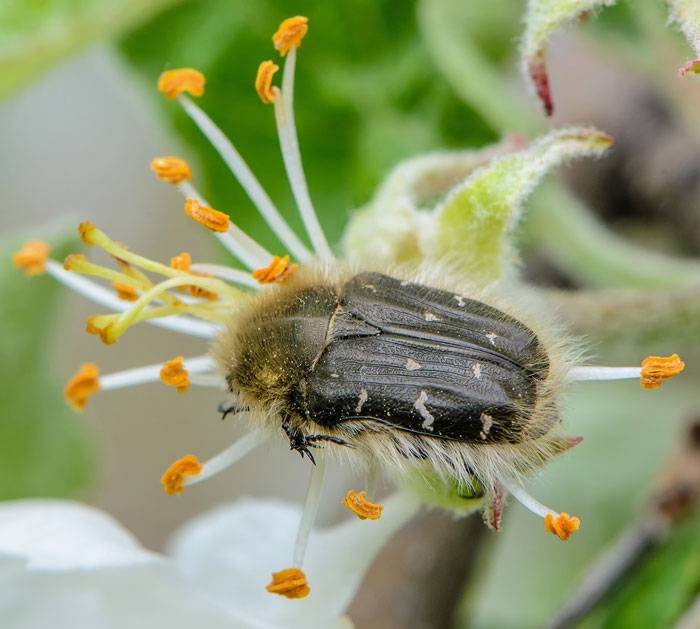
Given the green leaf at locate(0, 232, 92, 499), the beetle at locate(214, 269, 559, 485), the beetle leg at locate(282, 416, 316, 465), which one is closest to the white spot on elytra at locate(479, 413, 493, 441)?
the beetle at locate(214, 269, 559, 485)

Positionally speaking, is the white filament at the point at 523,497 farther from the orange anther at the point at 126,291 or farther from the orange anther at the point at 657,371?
the orange anther at the point at 126,291

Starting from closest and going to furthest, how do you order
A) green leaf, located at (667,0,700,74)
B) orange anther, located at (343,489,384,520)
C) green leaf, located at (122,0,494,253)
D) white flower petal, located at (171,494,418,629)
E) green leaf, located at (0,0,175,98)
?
green leaf, located at (667,0,700,74)
orange anther, located at (343,489,384,520)
white flower petal, located at (171,494,418,629)
green leaf, located at (0,0,175,98)
green leaf, located at (122,0,494,253)

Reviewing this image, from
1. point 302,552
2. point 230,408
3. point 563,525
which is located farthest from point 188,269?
point 563,525

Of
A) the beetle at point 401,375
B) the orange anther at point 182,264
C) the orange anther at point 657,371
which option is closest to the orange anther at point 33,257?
the orange anther at point 182,264

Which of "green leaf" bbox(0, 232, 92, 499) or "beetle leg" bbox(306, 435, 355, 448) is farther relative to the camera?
"green leaf" bbox(0, 232, 92, 499)

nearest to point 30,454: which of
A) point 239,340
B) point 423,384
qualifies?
point 239,340

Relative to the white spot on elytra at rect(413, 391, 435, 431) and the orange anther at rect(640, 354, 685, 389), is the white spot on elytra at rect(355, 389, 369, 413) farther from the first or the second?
the orange anther at rect(640, 354, 685, 389)
